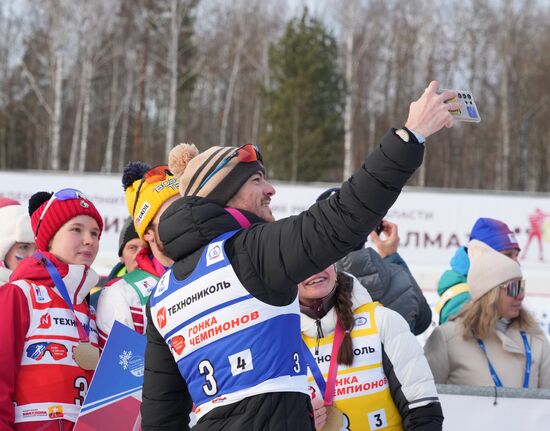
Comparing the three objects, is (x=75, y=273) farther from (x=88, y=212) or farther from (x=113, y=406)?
(x=113, y=406)

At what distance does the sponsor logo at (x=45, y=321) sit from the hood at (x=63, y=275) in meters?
0.13

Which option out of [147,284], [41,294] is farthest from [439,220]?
[41,294]

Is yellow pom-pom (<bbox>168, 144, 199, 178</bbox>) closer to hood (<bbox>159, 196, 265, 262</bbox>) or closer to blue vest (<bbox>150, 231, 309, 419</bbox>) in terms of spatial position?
hood (<bbox>159, 196, 265, 262</bbox>)

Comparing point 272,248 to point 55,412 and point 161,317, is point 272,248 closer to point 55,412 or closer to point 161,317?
point 161,317

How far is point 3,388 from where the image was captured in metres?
2.70

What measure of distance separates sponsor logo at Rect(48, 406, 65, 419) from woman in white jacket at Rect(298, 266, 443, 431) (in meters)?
0.94

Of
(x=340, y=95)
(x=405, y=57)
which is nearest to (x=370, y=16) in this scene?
(x=405, y=57)

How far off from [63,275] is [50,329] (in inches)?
8.8

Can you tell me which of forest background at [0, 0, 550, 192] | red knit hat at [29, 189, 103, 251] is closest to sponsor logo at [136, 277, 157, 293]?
red knit hat at [29, 189, 103, 251]

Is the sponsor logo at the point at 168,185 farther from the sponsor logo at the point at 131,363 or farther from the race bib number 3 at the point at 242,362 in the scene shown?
the race bib number 3 at the point at 242,362

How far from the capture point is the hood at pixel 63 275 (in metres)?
2.96

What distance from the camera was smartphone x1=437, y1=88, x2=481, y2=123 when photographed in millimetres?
1890

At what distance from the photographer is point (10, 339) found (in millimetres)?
2742

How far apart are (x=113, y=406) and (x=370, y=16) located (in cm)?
3732
